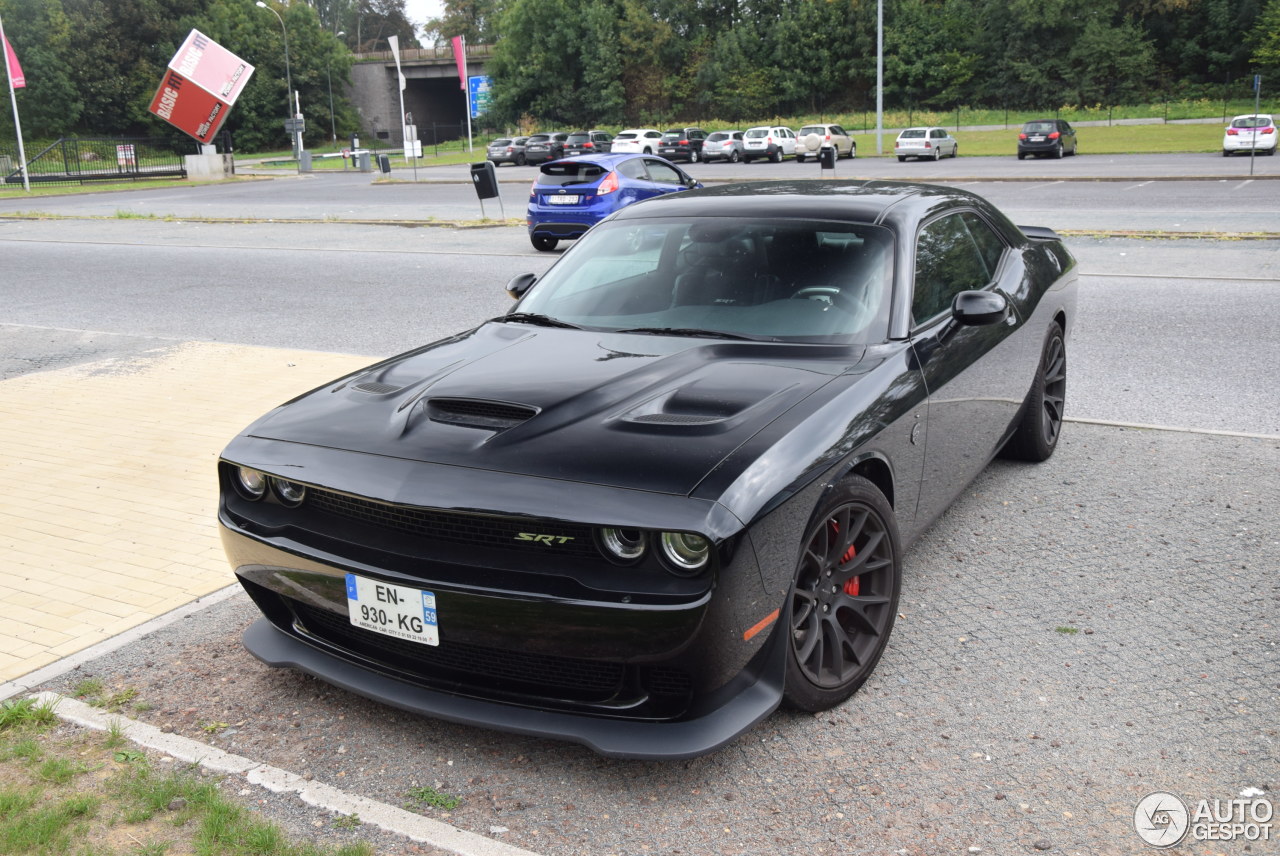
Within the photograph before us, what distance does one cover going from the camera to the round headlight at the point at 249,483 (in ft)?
11.5

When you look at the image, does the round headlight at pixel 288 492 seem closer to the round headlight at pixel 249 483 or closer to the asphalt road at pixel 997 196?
the round headlight at pixel 249 483

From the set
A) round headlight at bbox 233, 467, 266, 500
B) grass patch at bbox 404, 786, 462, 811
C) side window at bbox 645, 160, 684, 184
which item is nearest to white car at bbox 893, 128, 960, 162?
side window at bbox 645, 160, 684, 184

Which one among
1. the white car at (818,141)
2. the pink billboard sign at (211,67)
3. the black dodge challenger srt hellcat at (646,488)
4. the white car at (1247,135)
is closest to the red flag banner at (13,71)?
the pink billboard sign at (211,67)

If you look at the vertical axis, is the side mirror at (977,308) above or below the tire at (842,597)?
above

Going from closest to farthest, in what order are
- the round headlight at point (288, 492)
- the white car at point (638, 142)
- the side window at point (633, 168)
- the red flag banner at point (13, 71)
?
the round headlight at point (288, 492)
the side window at point (633, 168)
the red flag banner at point (13, 71)
the white car at point (638, 142)

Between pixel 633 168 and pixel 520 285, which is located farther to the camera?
pixel 633 168

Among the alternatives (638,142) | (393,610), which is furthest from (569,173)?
(638,142)

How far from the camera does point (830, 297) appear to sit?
4160mm

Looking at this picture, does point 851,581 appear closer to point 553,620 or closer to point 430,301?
point 553,620

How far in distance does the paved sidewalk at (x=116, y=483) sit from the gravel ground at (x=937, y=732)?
0.40 metres

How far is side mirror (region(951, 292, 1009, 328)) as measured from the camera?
4.21m

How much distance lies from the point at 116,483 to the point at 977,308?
4589 mm

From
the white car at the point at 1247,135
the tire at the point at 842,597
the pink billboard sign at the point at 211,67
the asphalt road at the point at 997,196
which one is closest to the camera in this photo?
the tire at the point at 842,597

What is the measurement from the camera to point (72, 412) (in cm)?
764
